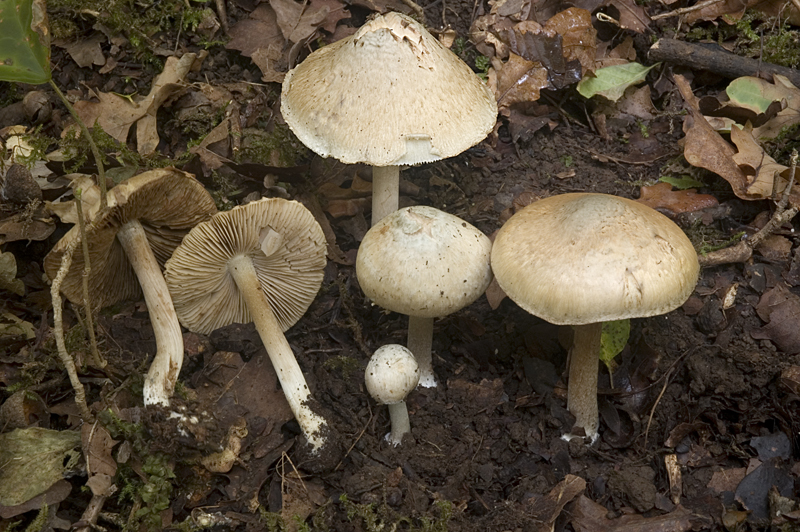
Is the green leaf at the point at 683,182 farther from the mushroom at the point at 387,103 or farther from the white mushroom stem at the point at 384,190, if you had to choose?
the white mushroom stem at the point at 384,190

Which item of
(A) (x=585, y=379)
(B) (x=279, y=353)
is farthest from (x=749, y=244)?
(B) (x=279, y=353)

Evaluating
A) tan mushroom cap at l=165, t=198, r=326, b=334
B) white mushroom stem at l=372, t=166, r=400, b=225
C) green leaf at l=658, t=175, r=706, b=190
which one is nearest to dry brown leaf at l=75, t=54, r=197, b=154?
tan mushroom cap at l=165, t=198, r=326, b=334

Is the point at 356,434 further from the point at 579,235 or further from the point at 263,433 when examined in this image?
the point at 579,235

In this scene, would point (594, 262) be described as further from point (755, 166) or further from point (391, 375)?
point (755, 166)

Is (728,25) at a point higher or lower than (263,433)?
higher

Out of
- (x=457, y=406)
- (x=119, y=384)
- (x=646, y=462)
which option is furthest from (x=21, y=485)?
(x=646, y=462)

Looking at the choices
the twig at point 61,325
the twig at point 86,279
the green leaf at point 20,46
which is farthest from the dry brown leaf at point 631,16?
the twig at point 61,325
